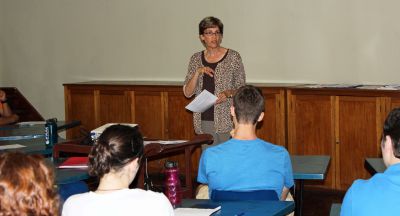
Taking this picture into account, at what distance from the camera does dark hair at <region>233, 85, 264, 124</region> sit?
150 inches

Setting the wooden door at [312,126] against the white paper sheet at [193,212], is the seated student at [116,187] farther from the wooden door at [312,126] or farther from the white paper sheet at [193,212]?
the wooden door at [312,126]

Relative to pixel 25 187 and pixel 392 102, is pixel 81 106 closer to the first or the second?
pixel 392 102

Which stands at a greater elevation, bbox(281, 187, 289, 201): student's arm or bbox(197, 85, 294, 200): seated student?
bbox(197, 85, 294, 200): seated student

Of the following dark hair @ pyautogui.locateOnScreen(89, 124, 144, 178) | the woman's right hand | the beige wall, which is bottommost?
dark hair @ pyautogui.locateOnScreen(89, 124, 144, 178)

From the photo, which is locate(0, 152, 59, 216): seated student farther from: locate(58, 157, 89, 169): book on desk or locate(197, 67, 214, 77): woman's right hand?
locate(197, 67, 214, 77): woman's right hand

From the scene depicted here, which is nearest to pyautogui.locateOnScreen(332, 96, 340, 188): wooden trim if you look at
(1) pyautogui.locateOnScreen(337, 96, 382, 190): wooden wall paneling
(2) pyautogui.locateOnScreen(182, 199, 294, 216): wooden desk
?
(1) pyautogui.locateOnScreen(337, 96, 382, 190): wooden wall paneling

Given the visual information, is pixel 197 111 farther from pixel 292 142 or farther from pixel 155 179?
pixel 155 179

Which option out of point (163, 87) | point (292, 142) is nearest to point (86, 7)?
point (163, 87)

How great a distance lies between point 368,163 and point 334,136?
2810 mm

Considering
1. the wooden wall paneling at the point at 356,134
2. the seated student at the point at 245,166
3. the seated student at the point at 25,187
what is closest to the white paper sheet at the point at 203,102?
the seated student at the point at 245,166

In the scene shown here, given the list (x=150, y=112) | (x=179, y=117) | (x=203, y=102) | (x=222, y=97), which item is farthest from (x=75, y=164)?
(x=150, y=112)

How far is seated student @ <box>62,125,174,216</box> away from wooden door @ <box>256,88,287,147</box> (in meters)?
4.58

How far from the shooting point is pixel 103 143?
2.72 metres

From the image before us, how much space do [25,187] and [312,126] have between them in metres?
5.57
